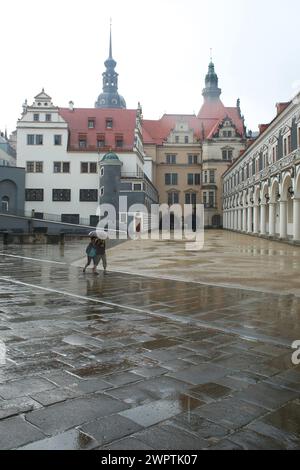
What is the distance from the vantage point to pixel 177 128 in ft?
248

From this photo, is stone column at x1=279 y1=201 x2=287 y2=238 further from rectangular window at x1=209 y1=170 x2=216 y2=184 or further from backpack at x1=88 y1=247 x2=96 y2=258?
rectangular window at x1=209 y1=170 x2=216 y2=184

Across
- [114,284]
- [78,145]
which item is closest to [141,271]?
[114,284]

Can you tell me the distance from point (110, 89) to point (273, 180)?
68.3 meters

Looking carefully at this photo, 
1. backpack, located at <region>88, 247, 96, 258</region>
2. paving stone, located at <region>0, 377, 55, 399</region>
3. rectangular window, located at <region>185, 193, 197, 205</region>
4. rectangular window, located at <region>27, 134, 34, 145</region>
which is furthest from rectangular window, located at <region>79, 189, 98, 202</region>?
paving stone, located at <region>0, 377, 55, 399</region>

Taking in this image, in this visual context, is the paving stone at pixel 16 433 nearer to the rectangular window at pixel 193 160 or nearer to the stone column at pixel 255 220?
the stone column at pixel 255 220

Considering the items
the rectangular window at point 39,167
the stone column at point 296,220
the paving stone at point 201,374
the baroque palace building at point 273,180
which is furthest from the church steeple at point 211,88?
the paving stone at point 201,374

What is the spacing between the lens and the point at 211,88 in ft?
278

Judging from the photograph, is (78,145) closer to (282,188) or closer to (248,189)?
(248,189)

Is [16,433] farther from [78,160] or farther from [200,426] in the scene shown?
[78,160]

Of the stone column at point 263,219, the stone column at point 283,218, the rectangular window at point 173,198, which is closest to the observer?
the stone column at point 283,218

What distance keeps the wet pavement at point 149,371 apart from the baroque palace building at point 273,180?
22.4 metres

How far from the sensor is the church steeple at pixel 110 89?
318 ft

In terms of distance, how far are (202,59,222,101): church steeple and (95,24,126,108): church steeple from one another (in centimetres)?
2111

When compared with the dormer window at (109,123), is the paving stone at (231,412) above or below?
below
